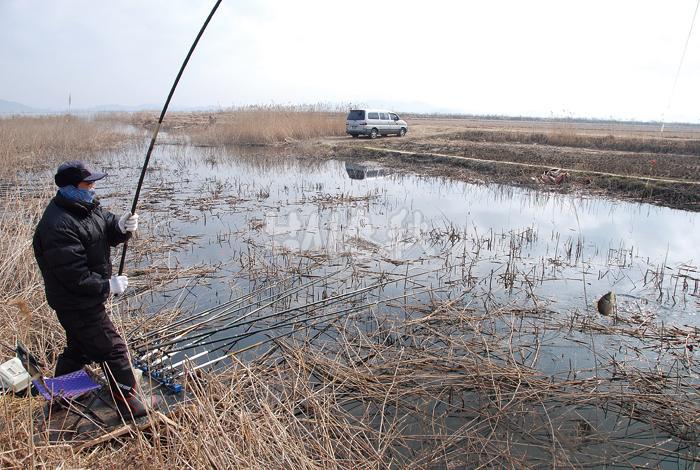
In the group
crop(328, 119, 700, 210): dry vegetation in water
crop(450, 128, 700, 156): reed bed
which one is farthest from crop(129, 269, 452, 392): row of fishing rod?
crop(450, 128, 700, 156): reed bed

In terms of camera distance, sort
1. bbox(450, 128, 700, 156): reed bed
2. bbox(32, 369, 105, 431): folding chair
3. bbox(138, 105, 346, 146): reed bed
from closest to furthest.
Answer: bbox(32, 369, 105, 431): folding chair → bbox(450, 128, 700, 156): reed bed → bbox(138, 105, 346, 146): reed bed

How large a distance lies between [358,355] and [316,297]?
1.66 metres

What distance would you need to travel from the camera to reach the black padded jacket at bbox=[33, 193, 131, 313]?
2754mm

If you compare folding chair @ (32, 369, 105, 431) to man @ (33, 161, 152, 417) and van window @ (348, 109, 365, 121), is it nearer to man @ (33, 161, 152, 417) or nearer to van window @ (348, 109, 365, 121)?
man @ (33, 161, 152, 417)

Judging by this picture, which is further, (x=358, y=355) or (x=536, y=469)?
(x=358, y=355)

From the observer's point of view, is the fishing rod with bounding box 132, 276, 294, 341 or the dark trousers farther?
the fishing rod with bounding box 132, 276, 294, 341

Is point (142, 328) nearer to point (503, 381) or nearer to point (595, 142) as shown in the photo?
point (503, 381)

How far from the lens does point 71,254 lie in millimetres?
2768

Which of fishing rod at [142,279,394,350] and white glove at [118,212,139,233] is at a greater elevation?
white glove at [118,212,139,233]

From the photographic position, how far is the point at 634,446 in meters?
3.59

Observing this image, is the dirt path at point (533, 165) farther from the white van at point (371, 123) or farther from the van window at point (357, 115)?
the van window at point (357, 115)

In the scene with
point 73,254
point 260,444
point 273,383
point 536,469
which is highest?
point 73,254

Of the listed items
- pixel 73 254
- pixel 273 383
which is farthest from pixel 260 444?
pixel 73 254

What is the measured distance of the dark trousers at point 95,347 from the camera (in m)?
2.97
